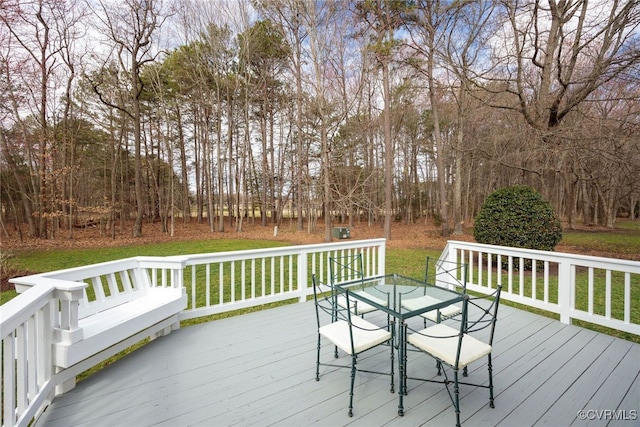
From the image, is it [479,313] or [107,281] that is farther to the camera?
[479,313]

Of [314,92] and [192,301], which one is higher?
[314,92]

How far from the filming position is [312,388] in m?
1.90

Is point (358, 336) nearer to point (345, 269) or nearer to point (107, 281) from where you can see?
point (345, 269)

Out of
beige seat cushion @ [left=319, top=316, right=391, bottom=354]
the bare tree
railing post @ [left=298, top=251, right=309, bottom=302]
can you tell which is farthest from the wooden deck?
the bare tree

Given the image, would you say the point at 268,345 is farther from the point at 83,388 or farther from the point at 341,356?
the point at 83,388

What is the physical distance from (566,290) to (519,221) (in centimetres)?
271

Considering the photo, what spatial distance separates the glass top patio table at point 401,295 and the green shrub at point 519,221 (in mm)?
3809

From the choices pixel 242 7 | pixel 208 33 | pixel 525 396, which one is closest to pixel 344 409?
pixel 525 396

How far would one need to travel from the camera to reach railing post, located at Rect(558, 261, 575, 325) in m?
2.88

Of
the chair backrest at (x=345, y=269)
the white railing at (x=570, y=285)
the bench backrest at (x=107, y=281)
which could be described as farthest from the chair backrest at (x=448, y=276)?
the bench backrest at (x=107, y=281)

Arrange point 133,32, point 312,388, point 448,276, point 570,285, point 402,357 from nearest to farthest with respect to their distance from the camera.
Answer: point 402,357 < point 312,388 < point 570,285 < point 448,276 < point 133,32

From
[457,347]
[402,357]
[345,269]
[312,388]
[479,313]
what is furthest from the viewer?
[345,269]

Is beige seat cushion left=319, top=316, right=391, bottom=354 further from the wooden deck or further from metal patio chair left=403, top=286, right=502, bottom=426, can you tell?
the wooden deck

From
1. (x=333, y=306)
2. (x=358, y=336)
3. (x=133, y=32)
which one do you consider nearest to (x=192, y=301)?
(x=333, y=306)
